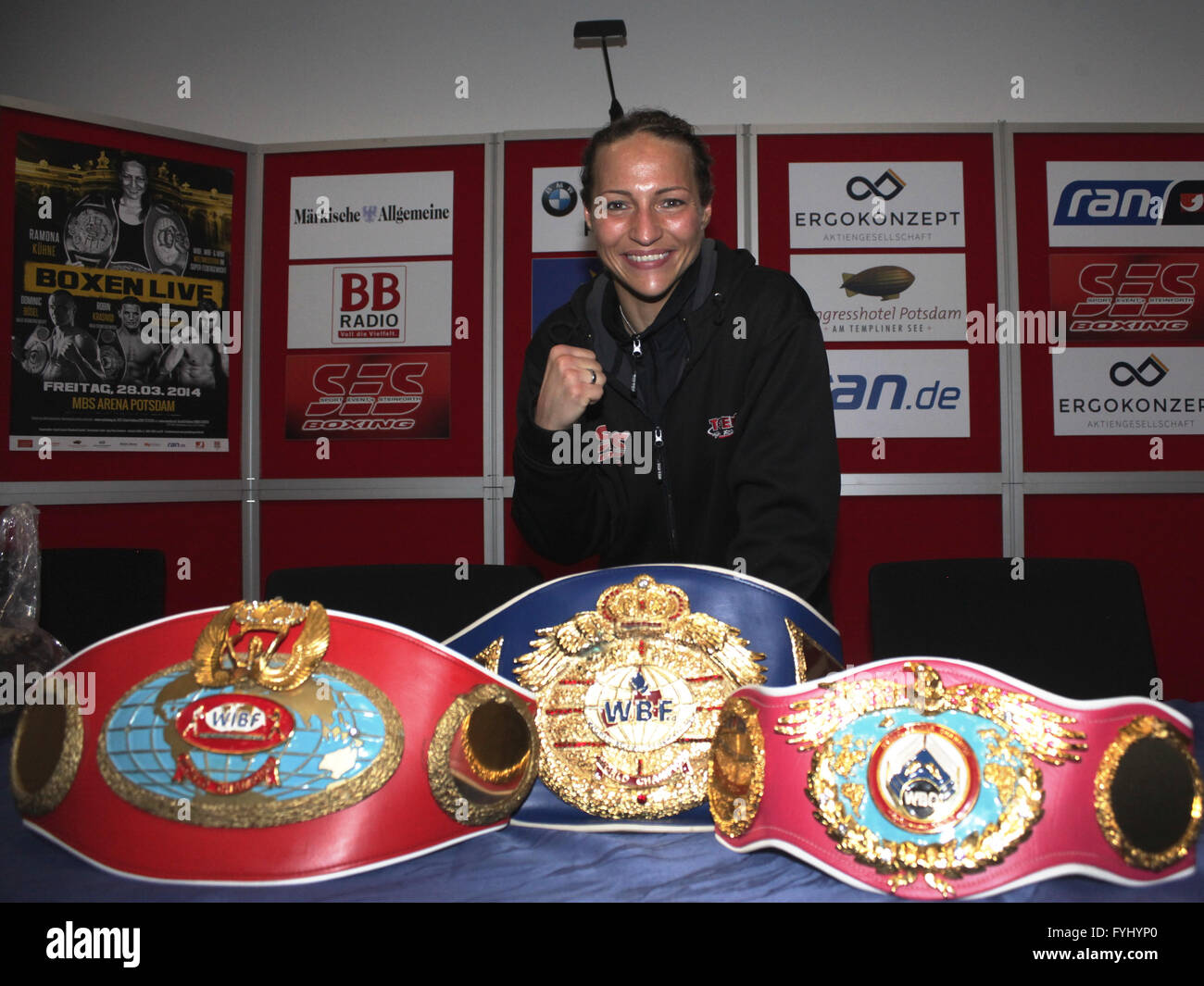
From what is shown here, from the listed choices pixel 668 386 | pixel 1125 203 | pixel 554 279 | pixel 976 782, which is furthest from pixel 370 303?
pixel 976 782

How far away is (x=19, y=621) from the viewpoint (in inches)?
44.9

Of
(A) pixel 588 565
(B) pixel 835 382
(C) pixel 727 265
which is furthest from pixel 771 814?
(B) pixel 835 382

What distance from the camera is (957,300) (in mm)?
2941

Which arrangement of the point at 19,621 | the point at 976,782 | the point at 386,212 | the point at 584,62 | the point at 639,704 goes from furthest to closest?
1. the point at 584,62
2. the point at 386,212
3. the point at 19,621
4. the point at 639,704
5. the point at 976,782

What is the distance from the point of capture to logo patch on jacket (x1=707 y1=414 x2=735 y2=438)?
51.8 inches

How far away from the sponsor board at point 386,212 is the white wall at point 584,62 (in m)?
0.36

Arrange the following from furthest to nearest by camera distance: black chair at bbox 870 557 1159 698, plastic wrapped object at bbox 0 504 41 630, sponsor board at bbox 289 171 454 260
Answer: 1. sponsor board at bbox 289 171 454 260
2. black chair at bbox 870 557 1159 698
3. plastic wrapped object at bbox 0 504 41 630

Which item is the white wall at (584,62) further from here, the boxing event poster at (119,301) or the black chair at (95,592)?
the black chair at (95,592)

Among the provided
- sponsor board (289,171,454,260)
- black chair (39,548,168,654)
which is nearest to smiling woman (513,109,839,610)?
black chair (39,548,168,654)

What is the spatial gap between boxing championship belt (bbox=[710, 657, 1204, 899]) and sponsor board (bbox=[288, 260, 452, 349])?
8.65ft

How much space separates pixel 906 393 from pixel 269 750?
8.84 ft

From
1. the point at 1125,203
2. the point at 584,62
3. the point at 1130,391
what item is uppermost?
the point at 584,62

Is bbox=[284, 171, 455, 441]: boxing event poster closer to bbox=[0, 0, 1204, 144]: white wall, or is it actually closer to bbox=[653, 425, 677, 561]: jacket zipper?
bbox=[0, 0, 1204, 144]: white wall

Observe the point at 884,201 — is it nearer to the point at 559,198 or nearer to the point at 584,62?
the point at 559,198
